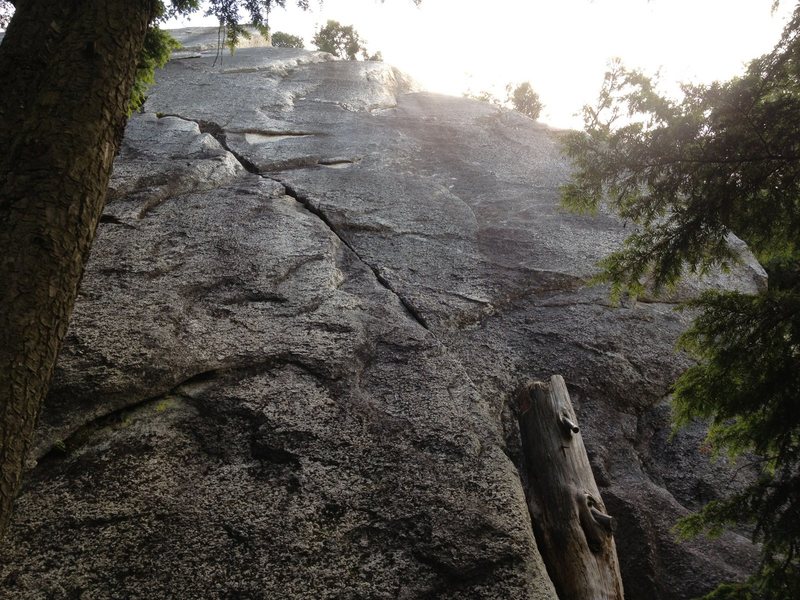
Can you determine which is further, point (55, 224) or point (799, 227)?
point (799, 227)

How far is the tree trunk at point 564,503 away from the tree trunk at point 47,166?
3.32 meters

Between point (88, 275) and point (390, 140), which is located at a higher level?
point (390, 140)

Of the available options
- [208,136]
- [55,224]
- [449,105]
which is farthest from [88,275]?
[449,105]

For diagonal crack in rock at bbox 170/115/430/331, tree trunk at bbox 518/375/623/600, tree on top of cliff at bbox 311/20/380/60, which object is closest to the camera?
tree trunk at bbox 518/375/623/600

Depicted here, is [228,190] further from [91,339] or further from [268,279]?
[91,339]

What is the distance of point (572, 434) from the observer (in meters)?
4.56

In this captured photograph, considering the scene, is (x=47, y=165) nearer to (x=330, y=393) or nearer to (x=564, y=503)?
(x=330, y=393)

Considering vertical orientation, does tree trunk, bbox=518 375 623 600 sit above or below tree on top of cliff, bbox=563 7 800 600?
below

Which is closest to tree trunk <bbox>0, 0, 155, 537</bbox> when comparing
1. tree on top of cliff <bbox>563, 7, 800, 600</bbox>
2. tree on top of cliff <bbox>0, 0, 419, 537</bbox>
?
tree on top of cliff <bbox>0, 0, 419, 537</bbox>

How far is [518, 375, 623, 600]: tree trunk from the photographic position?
3734mm

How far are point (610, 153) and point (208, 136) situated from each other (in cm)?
632

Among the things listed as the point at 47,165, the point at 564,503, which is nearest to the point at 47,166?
the point at 47,165

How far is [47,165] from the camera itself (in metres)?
2.84

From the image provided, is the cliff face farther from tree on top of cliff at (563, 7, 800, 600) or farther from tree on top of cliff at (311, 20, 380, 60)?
tree on top of cliff at (311, 20, 380, 60)
